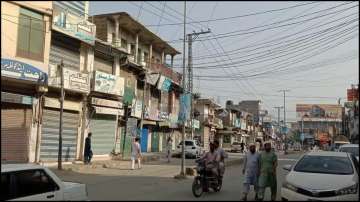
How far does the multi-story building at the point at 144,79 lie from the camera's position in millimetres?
35750

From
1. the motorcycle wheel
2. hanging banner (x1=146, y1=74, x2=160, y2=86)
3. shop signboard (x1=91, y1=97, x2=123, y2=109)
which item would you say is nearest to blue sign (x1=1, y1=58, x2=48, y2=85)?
shop signboard (x1=91, y1=97, x2=123, y2=109)

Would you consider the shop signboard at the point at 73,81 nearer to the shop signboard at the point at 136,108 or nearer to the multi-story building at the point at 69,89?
the multi-story building at the point at 69,89

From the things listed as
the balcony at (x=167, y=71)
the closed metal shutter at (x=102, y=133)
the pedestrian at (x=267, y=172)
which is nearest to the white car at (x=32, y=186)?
the pedestrian at (x=267, y=172)

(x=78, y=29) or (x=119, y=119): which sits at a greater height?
(x=78, y=29)

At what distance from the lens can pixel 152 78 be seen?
43.5m

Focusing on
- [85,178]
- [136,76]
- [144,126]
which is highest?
[136,76]

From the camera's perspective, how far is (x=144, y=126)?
43844mm

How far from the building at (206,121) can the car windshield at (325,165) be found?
54398mm

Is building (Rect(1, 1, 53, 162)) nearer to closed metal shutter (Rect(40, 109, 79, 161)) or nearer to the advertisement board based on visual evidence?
closed metal shutter (Rect(40, 109, 79, 161))

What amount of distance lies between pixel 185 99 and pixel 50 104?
27.3 ft

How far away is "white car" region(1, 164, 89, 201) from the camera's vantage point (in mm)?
7738

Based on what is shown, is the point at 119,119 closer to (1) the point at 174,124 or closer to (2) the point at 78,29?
(2) the point at 78,29

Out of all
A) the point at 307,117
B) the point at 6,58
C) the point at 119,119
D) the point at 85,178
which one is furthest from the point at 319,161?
the point at 307,117

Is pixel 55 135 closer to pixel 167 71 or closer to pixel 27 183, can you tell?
pixel 27 183
